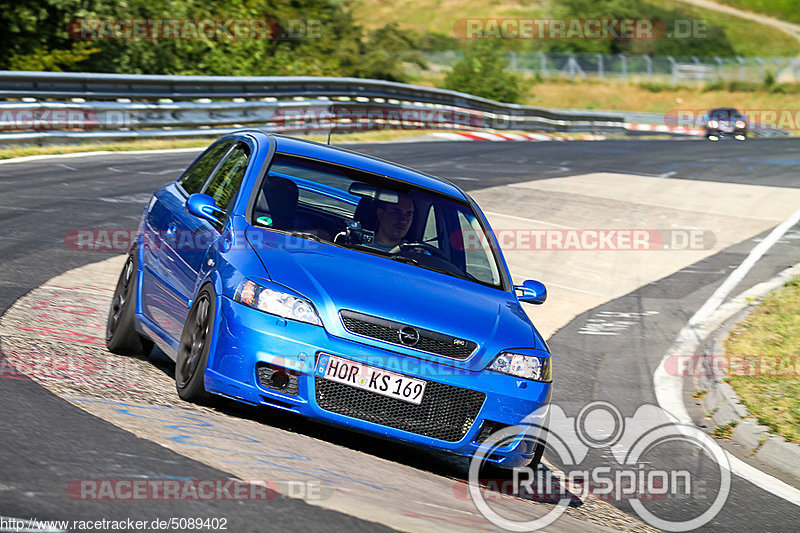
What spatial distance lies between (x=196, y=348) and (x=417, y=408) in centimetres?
123

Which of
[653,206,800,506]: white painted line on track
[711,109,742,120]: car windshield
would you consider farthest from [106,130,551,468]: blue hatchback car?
[711,109,742,120]: car windshield

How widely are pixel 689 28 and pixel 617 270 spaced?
7924cm

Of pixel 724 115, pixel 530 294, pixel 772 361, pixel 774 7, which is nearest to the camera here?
pixel 530 294

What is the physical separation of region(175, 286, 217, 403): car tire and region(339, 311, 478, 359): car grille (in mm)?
739

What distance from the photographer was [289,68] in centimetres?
3228

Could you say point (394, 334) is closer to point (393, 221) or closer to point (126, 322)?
point (393, 221)

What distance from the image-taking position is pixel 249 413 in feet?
19.1

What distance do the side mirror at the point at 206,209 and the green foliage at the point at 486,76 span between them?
131 ft

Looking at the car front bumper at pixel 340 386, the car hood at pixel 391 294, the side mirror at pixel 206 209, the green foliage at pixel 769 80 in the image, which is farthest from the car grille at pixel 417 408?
the green foliage at pixel 769 80

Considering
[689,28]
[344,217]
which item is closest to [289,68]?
[344,217]

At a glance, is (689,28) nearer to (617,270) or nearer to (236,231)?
(617,270)

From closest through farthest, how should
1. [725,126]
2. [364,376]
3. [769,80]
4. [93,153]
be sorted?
[364,376] < [93,153] < [725,126] < [769,80]

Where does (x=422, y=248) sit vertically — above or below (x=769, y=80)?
above

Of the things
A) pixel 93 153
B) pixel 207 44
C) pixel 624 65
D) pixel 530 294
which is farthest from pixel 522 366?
pixel 624 65
